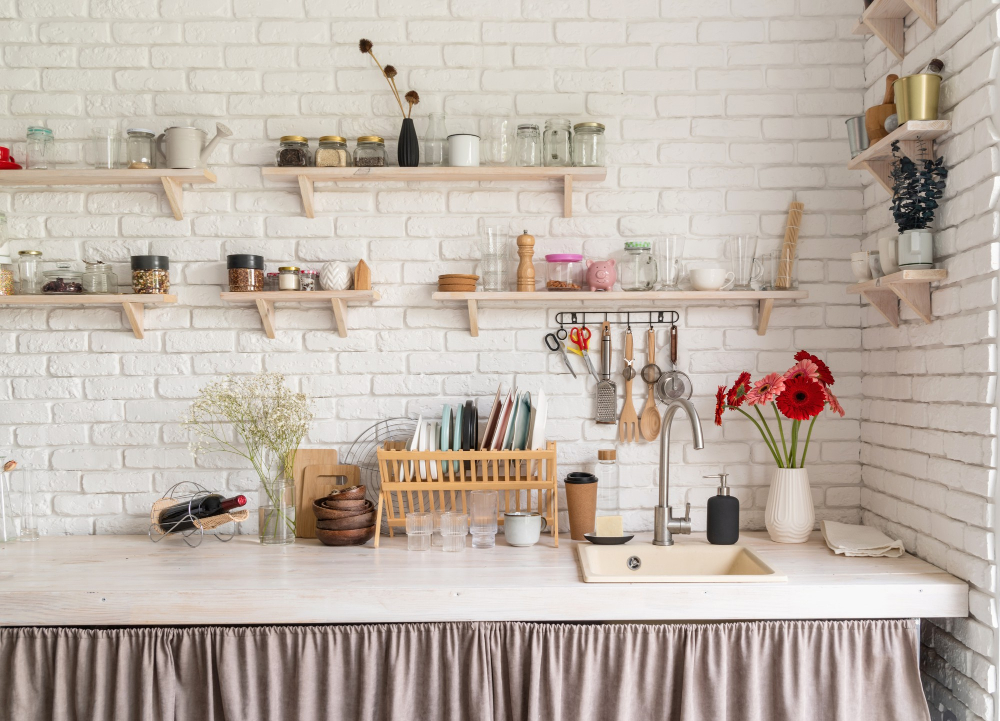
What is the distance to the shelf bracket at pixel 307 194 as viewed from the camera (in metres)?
2.38

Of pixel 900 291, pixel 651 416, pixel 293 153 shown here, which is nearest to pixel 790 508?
pixel 651 416

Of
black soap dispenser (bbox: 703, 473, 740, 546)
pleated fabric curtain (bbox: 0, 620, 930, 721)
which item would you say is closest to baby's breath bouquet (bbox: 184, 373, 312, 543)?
pleated fabric curtain (bbox: 0, 620, 930, 721)

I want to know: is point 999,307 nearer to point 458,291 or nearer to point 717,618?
point 717,618

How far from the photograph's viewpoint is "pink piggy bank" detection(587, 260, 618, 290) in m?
2.36

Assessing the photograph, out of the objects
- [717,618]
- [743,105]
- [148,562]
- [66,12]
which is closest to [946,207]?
[743,105]

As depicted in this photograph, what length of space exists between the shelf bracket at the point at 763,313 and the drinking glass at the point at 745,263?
70mm

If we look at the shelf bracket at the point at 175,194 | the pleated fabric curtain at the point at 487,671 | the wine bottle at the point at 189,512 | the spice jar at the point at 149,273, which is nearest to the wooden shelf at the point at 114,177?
the shelf bracket at the point at 175,194

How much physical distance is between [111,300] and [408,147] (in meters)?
1.09

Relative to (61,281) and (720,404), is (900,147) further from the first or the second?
(61,281)

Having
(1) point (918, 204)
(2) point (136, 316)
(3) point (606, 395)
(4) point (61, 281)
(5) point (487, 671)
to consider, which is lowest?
(5) point (487, 671)

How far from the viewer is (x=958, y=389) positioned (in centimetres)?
183

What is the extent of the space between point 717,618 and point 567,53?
1844 mm

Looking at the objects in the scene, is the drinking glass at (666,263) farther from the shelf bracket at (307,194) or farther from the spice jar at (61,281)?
the spice jar at (61,281)

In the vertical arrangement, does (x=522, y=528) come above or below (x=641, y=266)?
below
